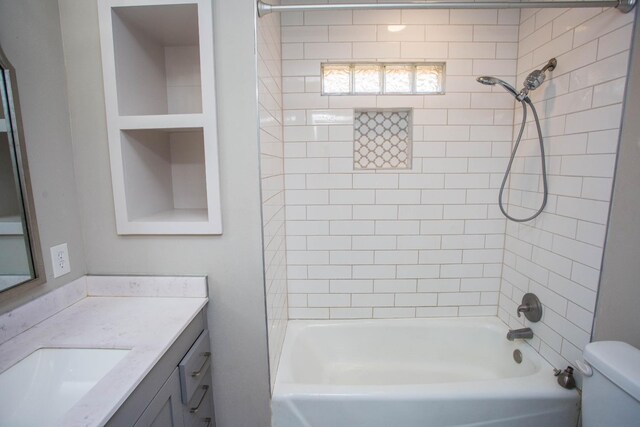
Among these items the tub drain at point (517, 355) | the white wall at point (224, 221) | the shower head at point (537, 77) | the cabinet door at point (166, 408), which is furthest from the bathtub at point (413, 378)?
the shower head at point (537, 77)

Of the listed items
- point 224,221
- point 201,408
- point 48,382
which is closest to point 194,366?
point 201,408

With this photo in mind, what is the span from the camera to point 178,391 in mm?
998

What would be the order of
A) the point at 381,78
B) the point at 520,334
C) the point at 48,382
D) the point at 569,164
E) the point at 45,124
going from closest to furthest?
1. the point at 48,382
2. the point at 45,124
3. the point at 569,164
4. the point at 520,334
5. the point at 381,78

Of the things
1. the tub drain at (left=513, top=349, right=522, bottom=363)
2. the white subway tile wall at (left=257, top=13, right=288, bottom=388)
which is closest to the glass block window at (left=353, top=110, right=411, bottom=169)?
the white subway tile wall at (left=257, top=13, right=288, bottom=388)

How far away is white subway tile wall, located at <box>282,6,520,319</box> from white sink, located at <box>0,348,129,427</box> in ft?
3.75

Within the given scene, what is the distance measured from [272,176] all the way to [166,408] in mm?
1010

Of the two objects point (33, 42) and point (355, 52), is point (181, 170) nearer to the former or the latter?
point (33, 42)

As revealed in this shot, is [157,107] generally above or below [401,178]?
above

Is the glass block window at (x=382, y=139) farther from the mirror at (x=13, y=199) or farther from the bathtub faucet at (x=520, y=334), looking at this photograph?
the mirror at (x=13, y=199)

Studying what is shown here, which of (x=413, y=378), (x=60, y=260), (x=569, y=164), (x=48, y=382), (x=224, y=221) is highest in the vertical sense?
(x=569, y=164)

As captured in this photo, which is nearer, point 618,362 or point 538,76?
point 618,362

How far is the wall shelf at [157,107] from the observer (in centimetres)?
114

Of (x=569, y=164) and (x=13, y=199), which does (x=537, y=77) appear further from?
(x=13, y=199)

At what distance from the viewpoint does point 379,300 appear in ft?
6.36
